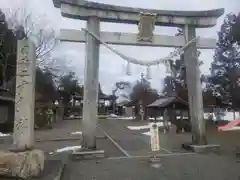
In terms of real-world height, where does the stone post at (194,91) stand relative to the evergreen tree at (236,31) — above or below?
below

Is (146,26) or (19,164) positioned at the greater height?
(146,26)

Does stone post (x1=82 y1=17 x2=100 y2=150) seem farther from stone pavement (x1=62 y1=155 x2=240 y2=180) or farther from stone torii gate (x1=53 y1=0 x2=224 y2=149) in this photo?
stone pavement (x1=62 y1=155 x2=240 y2=180)

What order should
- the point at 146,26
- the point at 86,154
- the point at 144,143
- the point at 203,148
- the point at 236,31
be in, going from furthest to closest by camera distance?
the point at 236,31 → the point at 144,143 → the point at 146,26 → the point at 203,148 → the point at 86,154

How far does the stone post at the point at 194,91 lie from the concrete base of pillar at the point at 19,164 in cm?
693

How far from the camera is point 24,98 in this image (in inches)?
309

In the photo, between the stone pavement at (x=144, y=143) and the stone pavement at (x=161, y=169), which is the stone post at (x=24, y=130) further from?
the stone pavement at (x=144, y=143)

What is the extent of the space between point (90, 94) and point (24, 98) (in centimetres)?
322

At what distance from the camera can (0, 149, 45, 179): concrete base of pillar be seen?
270 inches

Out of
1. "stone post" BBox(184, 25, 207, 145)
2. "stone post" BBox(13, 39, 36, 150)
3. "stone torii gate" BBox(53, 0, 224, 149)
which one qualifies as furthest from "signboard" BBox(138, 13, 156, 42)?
"stone post" BBox(13, 39, 36, 150)

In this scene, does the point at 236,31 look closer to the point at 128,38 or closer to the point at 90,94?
the point at 128,38

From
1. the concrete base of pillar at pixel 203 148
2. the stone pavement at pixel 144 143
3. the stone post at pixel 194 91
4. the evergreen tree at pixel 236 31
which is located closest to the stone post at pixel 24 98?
the stone pavement at pixel 144 143

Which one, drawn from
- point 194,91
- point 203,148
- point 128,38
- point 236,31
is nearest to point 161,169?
point 203,148

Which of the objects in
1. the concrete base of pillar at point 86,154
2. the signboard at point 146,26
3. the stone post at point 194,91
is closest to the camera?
the concrete base of pillar at point 86,154

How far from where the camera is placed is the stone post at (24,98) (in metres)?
7.66
